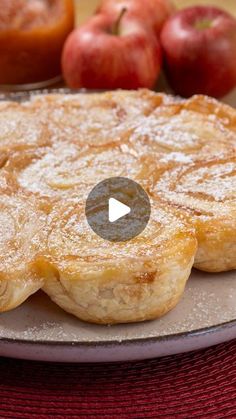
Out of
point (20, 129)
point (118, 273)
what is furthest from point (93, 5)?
point (118, 273)

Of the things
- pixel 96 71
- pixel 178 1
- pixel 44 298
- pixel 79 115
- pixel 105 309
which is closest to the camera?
pixel 105 309

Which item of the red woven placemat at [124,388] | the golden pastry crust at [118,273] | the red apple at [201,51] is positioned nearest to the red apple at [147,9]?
the red apple at [201,51]

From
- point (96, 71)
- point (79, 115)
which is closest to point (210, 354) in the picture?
point (79, 115)

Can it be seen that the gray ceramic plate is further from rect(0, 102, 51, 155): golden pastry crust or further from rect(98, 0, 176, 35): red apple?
rect(98, 0, 176, 35): red apple

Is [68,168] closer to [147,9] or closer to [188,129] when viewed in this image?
[188,129]

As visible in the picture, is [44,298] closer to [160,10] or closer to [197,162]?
[197,162]
